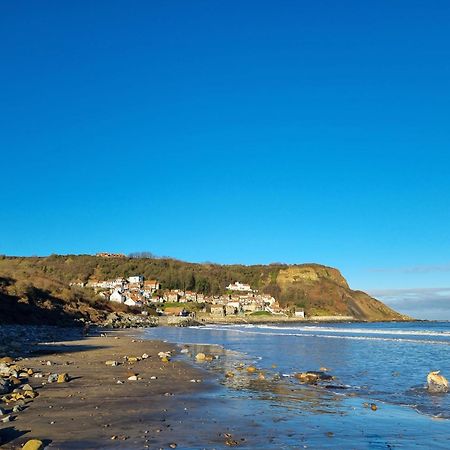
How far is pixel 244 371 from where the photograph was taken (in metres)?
24.4

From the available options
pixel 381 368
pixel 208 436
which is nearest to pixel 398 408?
pixel 208 436

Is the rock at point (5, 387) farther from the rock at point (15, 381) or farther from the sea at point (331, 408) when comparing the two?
the sea at point (331, 408)

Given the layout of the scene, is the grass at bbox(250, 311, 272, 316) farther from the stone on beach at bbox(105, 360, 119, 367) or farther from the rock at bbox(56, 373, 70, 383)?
the rock at bbox(56, 373, 70, 383)

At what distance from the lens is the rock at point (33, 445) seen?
9.13 meters

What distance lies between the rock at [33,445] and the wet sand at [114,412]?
1.14 ft

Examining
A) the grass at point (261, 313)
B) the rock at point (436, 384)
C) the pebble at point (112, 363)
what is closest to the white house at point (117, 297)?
the grass at point (261, 313)

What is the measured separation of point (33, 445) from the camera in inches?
363

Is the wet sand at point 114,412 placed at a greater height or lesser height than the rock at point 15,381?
lesser

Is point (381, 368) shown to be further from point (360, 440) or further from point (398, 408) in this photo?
point (360, 440)

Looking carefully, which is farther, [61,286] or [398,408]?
[61,286]

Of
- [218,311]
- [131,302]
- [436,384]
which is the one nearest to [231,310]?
[218,311]

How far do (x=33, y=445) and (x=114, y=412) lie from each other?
13.4 feet

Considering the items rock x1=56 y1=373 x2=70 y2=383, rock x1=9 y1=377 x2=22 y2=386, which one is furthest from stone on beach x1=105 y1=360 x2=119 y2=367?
rock x1=9 y1=377 x2=22 y2=386

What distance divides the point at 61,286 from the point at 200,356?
69905 millimetres
